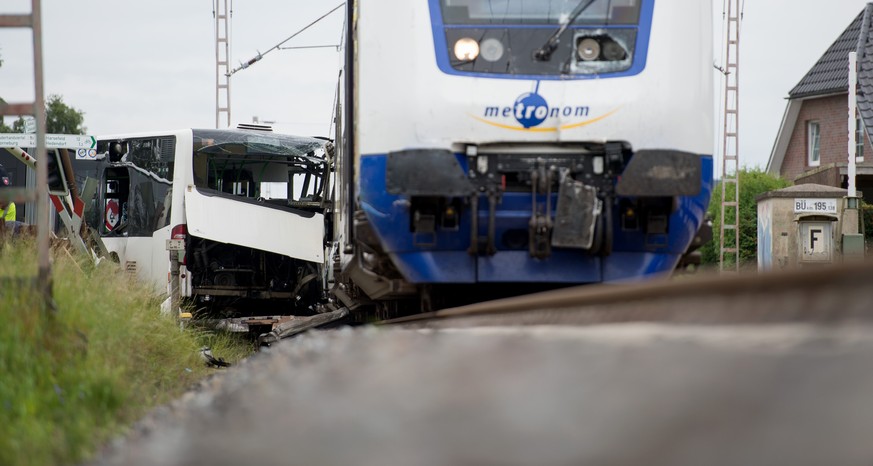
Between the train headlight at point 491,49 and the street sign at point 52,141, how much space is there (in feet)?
17.0

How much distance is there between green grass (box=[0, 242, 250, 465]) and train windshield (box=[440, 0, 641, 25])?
9.90 feet

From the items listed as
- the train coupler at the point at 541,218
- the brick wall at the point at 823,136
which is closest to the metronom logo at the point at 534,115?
the train coupler at the point at 541,218

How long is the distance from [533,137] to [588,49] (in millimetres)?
782

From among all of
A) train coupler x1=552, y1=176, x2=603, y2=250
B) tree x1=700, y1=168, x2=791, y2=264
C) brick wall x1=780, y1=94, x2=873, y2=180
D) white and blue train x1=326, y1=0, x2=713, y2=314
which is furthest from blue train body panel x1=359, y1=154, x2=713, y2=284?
brick wall x1=780, y1=94, x2=873, y2=180

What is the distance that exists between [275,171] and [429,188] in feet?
31.9

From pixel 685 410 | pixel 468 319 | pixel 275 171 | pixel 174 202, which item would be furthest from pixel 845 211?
pixel 685 410

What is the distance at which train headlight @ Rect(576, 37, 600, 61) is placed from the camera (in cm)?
733

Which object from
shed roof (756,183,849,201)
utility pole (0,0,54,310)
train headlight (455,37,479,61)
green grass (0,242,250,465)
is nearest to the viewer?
green grass (0,242,250,465)

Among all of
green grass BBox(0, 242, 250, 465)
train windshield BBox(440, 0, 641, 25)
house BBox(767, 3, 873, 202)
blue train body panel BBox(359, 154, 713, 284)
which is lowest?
green grass BBox(0, 242, 250, 465)

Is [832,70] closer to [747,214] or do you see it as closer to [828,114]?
[828,114]

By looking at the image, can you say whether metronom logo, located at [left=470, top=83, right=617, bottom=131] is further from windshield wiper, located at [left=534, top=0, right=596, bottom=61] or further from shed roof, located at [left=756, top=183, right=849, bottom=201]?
shed roof, located at [left=756, top=183, right=849, bottom=201]

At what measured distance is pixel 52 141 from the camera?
463 inches

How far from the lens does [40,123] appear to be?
572cm

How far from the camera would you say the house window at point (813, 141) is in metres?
38.4
